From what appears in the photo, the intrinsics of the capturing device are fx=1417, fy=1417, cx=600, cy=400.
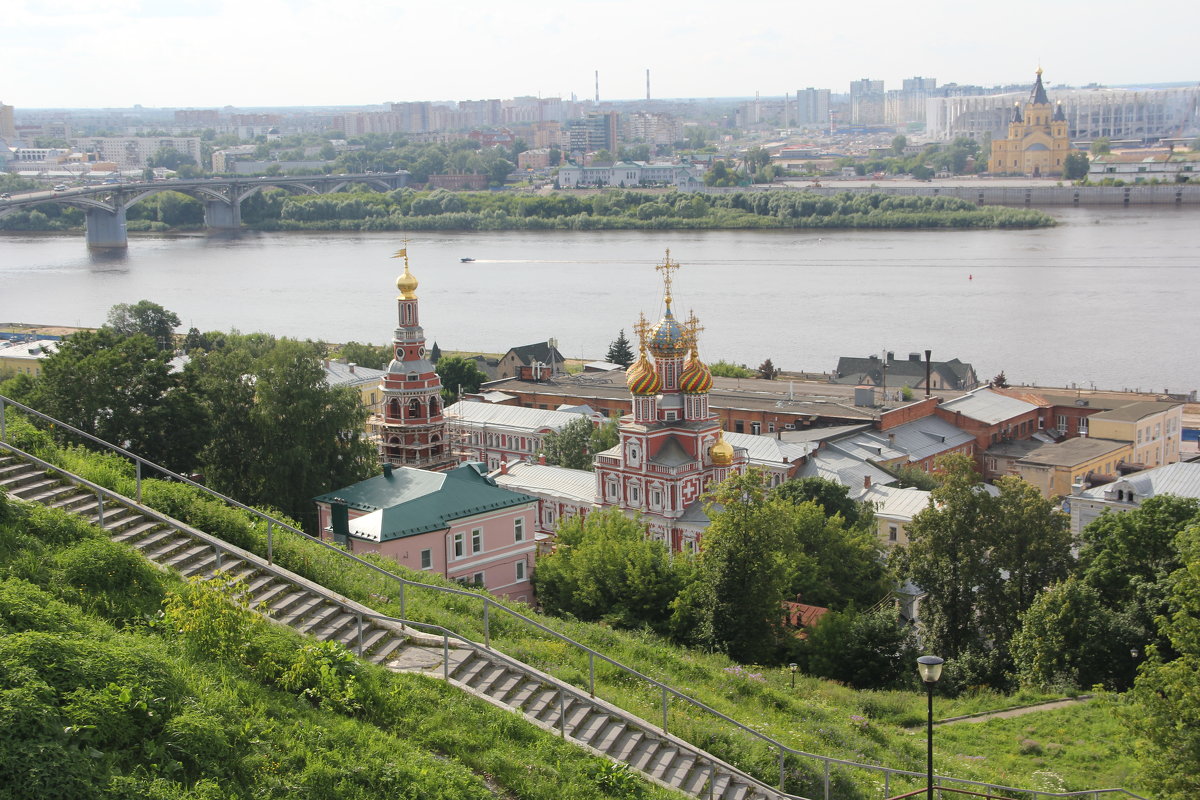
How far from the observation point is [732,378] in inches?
881

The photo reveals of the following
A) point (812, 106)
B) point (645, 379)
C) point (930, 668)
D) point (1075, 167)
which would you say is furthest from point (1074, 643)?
point (812, 106)

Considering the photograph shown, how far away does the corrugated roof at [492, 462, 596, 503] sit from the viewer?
1476 cm

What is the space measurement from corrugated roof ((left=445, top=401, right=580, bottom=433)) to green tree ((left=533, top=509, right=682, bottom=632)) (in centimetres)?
827

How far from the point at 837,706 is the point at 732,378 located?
1536 cm

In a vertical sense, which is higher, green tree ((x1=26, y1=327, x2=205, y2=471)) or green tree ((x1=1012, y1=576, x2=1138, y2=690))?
green tree ((x1=26, y1=327, x2=205, y2=471))

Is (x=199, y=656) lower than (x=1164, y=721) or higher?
higher

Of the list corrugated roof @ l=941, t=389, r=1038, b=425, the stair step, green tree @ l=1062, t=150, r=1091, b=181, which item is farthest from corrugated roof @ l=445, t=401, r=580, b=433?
green tree @ l=1062, t=150, r=1091, b=181

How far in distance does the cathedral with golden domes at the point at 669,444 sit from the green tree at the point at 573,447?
8.71 feet


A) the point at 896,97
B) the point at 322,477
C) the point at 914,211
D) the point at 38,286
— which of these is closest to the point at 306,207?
the point at 38,286

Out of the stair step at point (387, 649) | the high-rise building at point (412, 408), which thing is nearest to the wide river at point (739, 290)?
the high-rise building at point (412, 408)

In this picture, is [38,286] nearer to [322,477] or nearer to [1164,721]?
[322,477]

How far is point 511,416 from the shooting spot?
19234 mm

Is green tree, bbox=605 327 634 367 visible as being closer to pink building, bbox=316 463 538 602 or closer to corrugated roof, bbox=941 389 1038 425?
corrugated roof, bbox=941 389 1038 425

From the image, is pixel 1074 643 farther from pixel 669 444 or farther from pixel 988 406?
pixel 988 406
